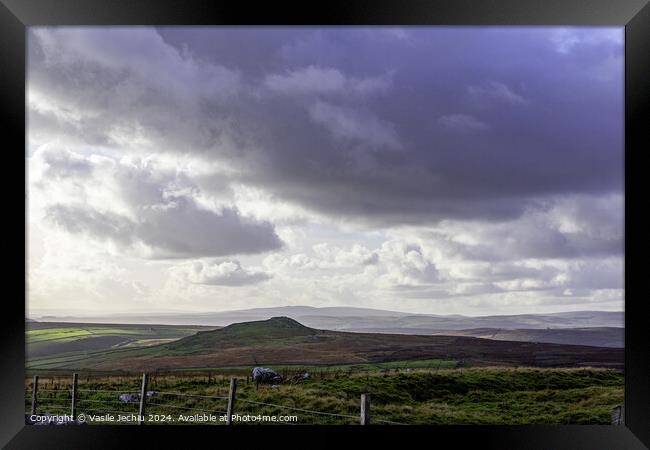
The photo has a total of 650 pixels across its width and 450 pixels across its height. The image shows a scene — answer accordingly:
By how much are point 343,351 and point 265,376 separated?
1781 mm

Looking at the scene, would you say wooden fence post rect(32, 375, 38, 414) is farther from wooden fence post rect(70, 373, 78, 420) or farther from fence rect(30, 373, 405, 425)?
wooden fence post rect(70, 373, 78, 420)

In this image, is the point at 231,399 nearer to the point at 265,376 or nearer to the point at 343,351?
the point at 265,376

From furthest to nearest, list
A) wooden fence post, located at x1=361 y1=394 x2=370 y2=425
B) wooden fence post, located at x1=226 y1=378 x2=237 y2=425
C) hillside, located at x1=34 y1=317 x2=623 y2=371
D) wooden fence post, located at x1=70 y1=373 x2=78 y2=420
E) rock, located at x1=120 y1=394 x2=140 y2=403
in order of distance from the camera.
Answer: hillside, located at x1=34 y1=317 x2=623 y2=371 → wooden fence post, located at x1=70 y1=373 x2=78 y2=420 → rock, located at x1=120 y1=394 x2=140 y2=403 → wooden fence post, located at x1=226 y1=378 x2=237 y2=425 → wooden fence post, located at x1=361 y1=394 x2=370 y2=425

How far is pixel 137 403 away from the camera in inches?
284

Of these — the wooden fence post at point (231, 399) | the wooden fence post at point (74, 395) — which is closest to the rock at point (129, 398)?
the wooden fence post at point (74, 395)

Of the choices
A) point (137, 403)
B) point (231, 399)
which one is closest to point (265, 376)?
point (231, 399)

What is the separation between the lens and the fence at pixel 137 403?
6.80m

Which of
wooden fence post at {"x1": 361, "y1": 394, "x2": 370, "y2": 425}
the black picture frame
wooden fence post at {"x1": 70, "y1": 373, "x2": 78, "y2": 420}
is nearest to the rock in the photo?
wooden fence post at {"x1": 70, "y1": 373, "x2": 78, "y2": 420}

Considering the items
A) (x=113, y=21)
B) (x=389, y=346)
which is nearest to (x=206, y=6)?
(x=113, y=21)

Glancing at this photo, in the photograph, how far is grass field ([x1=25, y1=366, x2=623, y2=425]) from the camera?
289 inches

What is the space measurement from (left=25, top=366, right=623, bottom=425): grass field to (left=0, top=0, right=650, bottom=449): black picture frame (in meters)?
3.71

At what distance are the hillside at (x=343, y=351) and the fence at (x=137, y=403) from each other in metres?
1.31

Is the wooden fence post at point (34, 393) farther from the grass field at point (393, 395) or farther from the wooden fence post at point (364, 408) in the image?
the wooden fence post at point (364, 408)

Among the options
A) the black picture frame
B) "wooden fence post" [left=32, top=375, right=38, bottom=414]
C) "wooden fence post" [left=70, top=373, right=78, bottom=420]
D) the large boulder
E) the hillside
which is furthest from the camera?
the hillside
